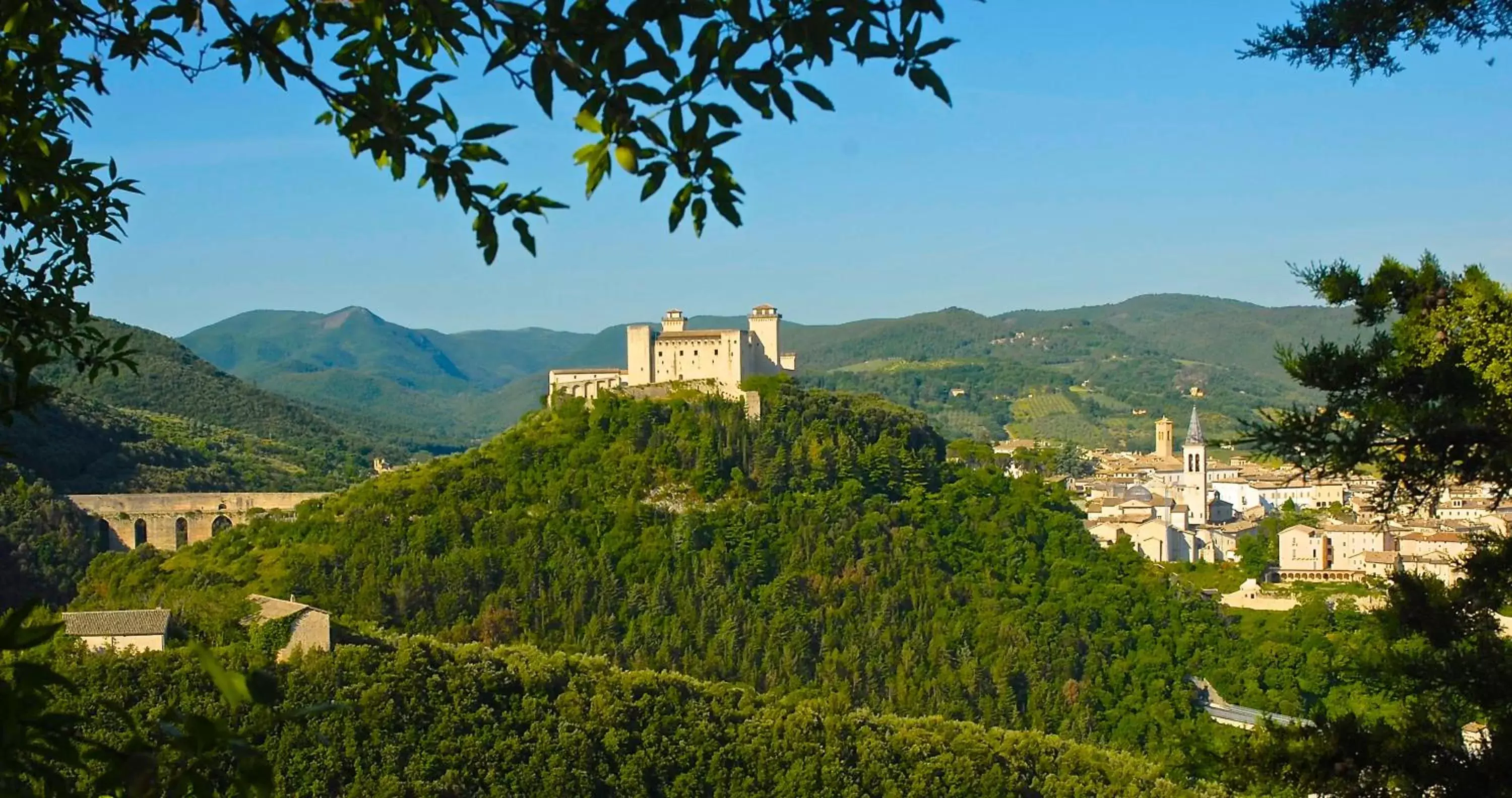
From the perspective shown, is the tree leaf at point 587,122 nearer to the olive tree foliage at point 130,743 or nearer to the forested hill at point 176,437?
the olive tree foliage at point 130,743

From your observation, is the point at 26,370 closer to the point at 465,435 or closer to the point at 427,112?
the point at 427,112

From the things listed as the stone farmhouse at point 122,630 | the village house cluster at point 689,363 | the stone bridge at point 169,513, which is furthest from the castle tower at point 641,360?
the stone farmhouse at point 122,630

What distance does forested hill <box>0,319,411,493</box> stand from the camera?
5281 centimetres

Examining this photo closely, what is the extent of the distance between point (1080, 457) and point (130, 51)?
92.7 meters

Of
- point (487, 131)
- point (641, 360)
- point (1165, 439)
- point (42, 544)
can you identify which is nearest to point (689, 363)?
point (641, 360)

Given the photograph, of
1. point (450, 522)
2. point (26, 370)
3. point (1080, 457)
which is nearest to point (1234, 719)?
point (450, 522)

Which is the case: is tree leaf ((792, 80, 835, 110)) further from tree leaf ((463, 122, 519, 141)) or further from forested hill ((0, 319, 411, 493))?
forested hill ((0, 319, 411, 493))

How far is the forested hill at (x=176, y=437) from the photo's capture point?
173 feet

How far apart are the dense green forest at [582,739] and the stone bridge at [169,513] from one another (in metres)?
19.5

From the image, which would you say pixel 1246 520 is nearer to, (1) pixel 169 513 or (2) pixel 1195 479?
(2) pixel 1195 479

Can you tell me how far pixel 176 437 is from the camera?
70625 mm

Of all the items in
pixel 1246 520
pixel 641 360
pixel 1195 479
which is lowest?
pixel 1246 520

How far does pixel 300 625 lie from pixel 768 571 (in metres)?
19.6

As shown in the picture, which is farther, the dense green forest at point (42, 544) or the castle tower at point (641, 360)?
the castle tower at point (641, 360)
